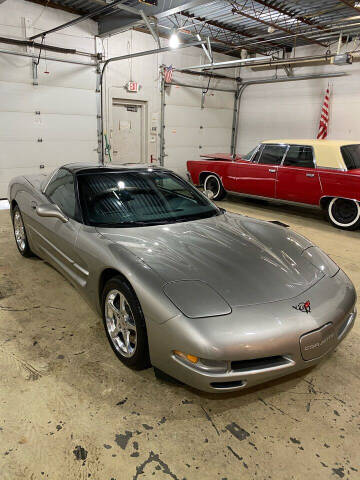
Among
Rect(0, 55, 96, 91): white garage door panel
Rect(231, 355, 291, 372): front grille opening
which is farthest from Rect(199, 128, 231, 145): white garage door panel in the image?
Rect(231, 355, 291, 372): front grille opening

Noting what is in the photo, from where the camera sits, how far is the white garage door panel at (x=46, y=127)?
25.7ft

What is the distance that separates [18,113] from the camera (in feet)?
25.8

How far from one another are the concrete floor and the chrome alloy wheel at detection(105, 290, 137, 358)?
0.15 metres

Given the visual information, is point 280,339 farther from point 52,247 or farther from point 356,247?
point 356,247

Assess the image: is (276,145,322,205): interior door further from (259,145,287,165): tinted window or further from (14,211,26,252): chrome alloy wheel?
(14,211,26,252): chrome alloy wheel

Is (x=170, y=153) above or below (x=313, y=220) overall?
above

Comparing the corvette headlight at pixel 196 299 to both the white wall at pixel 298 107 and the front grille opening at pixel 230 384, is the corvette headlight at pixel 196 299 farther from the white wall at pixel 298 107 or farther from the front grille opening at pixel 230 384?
the white wall at pixel 298 107

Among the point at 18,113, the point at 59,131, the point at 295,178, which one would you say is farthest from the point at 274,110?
the point at 18,113

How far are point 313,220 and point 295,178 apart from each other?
948mm

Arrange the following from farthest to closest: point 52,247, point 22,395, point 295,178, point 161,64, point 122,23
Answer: point 161,64
point 122,23
point 295,178
point 52,247
point 22,395

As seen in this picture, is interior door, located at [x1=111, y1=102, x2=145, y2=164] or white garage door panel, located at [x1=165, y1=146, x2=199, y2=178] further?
white garage door panel, located at [x1=165, y1=146, x2=199, y2=178]

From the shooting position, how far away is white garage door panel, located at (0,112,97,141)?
7.82 m

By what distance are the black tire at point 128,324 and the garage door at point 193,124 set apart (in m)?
8.97

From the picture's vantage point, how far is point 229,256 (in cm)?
247
